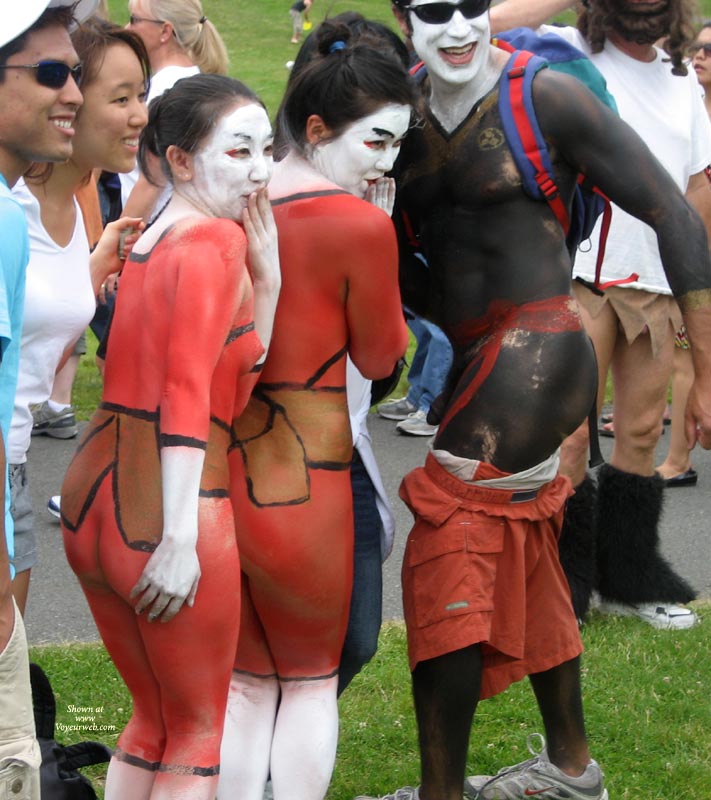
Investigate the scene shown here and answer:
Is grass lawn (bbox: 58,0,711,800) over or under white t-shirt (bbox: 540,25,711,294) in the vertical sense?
under

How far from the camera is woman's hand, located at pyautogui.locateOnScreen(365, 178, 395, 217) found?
3.02 meters

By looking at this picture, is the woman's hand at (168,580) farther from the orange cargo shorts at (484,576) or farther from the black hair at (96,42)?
the black hair at (96,42)

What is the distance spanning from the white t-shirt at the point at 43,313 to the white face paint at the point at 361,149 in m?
0.80

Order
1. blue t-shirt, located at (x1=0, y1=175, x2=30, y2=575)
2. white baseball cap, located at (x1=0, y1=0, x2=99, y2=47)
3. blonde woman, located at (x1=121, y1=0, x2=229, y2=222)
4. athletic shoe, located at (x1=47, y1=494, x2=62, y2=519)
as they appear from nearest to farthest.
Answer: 1. blue t-shirt, located at (x1=0, y1=175, x2=30, y2=575)
2. white baseball cap, located at (x1=0, y1=0, x2=99, y2=47)
3. athletic shoe, located at (x1=47, y1=494, x2=62, y2=519)
4. blonde woman, located at (x1=121, y1=0, x2=229, y2=222)

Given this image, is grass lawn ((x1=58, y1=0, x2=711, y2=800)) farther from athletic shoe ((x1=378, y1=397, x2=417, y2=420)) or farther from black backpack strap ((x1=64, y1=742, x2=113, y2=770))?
athletic shoe ((x1=378, y1=397, x2=417, y2=420))

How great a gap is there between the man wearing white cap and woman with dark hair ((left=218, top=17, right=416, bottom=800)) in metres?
0.56

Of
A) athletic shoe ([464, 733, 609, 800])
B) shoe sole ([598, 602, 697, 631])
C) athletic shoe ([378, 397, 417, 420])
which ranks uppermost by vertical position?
athletic shoe ([464, 733, 609, 800])

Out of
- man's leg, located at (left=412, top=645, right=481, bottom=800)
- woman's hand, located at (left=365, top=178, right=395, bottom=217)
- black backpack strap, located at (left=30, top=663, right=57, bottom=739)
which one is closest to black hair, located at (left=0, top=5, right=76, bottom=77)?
woman's hand, located at (left=365, top=178, right=395, bottom=217)

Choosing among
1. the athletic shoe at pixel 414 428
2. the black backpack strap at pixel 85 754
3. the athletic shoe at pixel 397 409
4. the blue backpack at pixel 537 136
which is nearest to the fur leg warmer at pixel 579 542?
the blue backpack at pixel 537 136

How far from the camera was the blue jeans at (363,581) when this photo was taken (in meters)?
3.18

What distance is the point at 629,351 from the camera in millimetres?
4707

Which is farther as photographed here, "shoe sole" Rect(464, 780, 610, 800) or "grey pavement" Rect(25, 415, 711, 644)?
"grey pavement" Rect(25, 415, 711, 644)

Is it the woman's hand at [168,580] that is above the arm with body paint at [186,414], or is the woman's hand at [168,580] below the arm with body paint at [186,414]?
below

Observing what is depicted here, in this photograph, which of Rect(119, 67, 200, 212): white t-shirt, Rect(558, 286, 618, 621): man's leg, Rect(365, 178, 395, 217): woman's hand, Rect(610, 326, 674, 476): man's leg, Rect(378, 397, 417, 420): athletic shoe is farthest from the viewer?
Rect(378, 397, 417, 420): athletic shoe
